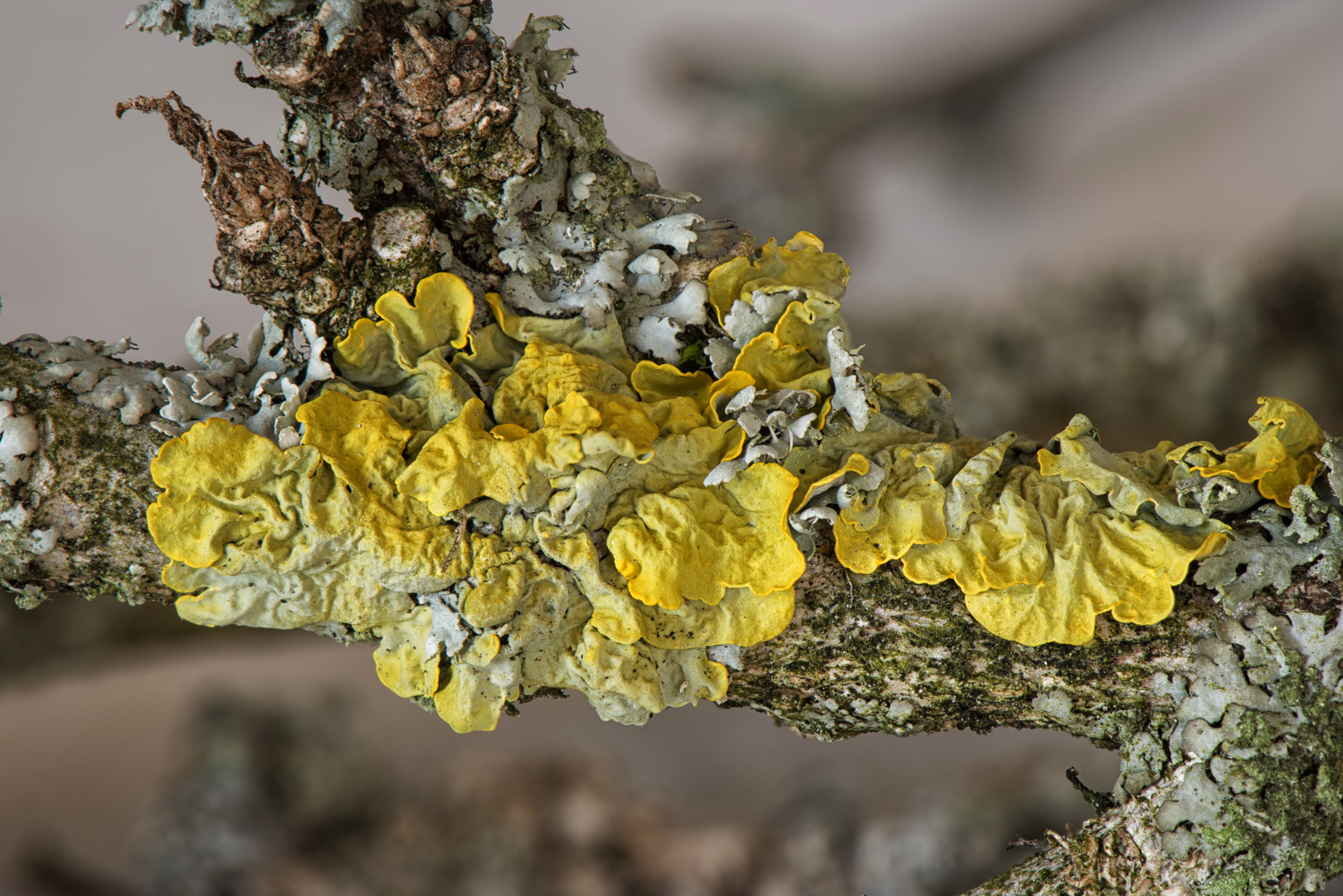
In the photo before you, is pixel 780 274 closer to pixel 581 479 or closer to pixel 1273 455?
pixel 581 479

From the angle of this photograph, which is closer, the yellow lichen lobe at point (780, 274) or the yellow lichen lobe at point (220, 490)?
the yellow lichen lobe at point (220, 490)

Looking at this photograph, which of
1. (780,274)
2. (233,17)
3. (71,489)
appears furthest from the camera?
(780,274)

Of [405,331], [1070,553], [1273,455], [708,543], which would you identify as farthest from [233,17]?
[1273,455]

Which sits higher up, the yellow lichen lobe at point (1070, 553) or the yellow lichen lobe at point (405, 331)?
the yellow lichen lobe at point (405, 331)

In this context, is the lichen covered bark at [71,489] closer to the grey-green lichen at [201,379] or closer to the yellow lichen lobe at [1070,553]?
the grey-green lichen at [201,379]

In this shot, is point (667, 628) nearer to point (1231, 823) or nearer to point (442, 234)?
point (442, 234)

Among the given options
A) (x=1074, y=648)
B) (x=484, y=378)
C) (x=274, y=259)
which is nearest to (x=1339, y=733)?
(x=1074, y=648)

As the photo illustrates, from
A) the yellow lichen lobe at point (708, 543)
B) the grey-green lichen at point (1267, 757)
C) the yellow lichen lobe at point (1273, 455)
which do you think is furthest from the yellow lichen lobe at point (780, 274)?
the grey-green lichen at point (1267, 757)

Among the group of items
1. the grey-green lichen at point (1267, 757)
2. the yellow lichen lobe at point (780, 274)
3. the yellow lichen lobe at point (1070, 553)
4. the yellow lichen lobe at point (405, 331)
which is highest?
the yellow lichen lobe at point (780, 274)
